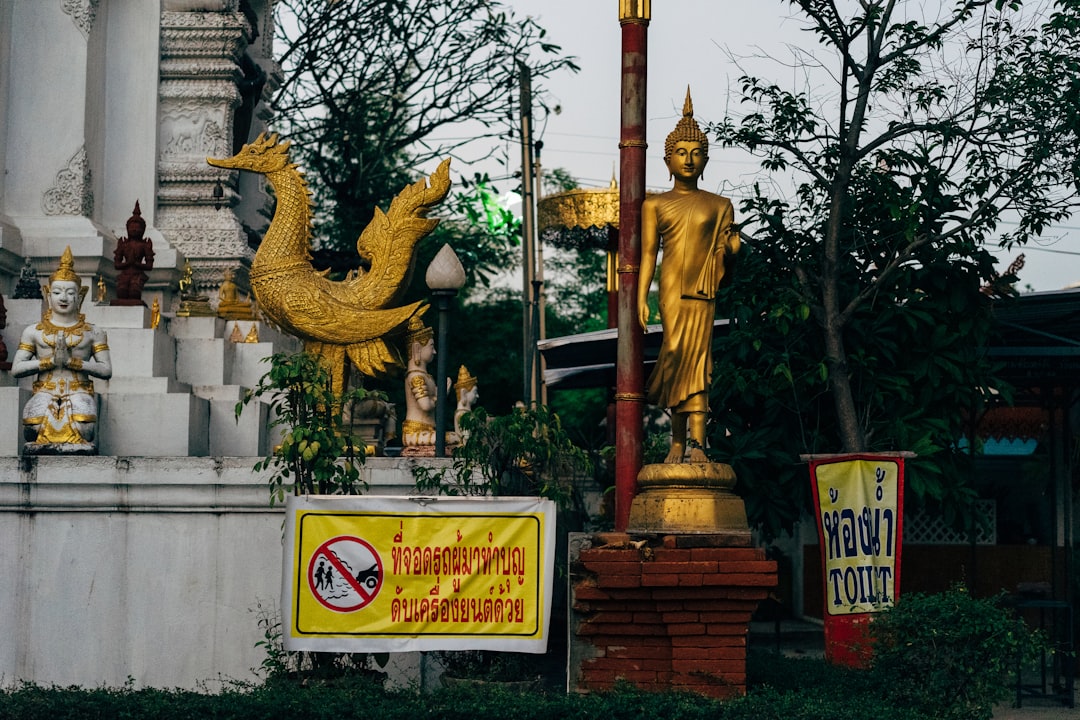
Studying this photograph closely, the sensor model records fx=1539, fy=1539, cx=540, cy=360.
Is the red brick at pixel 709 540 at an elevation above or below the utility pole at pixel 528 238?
below

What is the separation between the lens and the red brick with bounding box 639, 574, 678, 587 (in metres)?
8.27

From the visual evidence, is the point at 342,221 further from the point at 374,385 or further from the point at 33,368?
the point at 33,368

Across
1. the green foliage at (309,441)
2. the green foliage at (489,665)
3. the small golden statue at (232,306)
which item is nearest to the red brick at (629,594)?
the green foliage at (489,665)

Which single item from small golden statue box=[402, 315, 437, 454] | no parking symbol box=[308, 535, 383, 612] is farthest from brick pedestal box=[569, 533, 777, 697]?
small golden statue box=[402, 315, 437, 454]

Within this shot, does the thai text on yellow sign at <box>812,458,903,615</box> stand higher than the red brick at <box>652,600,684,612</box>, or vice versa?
the thai text on yellow sign at <box>812,458,903,615</box>

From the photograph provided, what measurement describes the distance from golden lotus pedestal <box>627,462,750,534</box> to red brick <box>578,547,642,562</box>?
0.63ft

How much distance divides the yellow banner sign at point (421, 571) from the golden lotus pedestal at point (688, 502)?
57cm

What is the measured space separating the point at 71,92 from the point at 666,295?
8.89 meters

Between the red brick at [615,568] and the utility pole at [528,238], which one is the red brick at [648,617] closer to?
the red brick at [615,568]

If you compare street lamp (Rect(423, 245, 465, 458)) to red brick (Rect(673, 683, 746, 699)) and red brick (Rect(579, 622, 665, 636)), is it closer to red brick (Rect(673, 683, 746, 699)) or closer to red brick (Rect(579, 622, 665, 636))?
red brick (Rect(579, 622, 665, 636))

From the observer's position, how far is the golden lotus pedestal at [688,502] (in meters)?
8.50

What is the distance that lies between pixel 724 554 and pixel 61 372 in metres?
5.22

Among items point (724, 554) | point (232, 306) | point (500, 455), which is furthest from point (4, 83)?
point (724, 554)

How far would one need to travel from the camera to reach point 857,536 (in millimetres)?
10266
